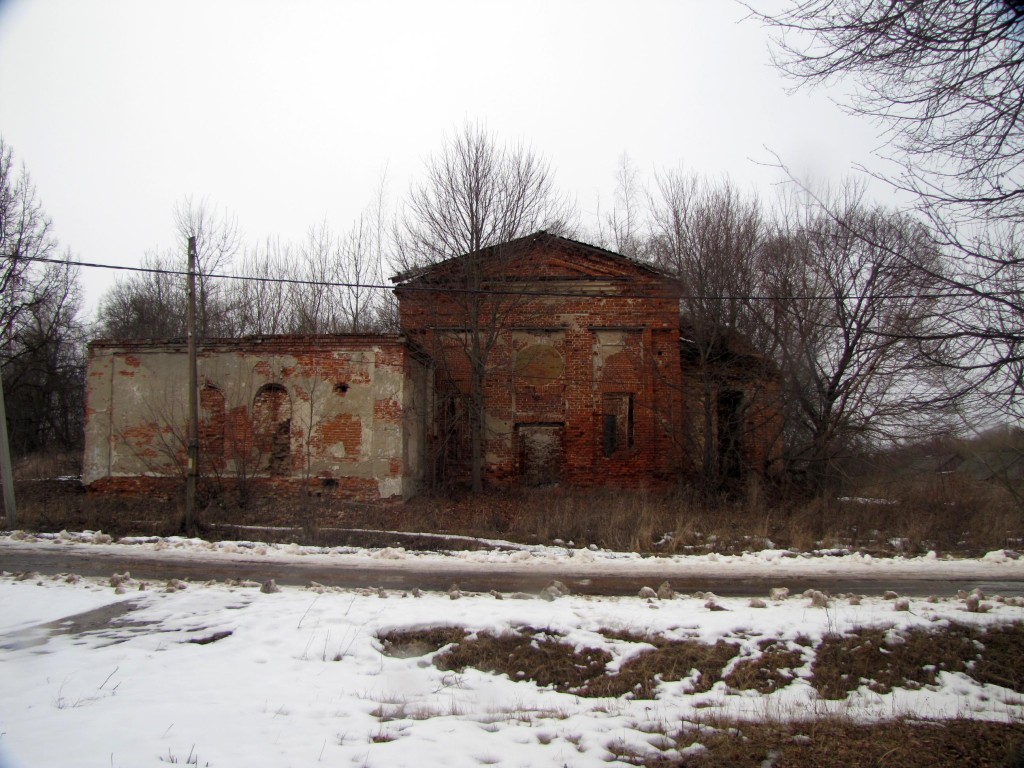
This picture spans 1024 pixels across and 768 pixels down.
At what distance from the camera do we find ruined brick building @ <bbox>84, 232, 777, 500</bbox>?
57.6ft

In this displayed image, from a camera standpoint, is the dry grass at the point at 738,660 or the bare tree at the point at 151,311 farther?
the bare tree at the point at 151,311

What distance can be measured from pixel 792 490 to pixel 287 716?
16.4m

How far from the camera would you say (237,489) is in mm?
17312

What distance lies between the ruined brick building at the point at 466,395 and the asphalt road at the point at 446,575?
21.3 feet

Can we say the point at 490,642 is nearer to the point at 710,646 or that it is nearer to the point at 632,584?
the point at 710,646

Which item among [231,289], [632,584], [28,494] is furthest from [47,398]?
[632,584]

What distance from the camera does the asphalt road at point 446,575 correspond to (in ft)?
29.8

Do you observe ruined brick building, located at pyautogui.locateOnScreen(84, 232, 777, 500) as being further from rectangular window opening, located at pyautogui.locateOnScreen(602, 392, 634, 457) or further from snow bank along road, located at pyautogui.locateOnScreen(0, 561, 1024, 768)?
snow bank along road, located at pyautogui.locateOnScreen(0, 561, 1024, 768)

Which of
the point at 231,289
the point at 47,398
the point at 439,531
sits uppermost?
the point at 231,289

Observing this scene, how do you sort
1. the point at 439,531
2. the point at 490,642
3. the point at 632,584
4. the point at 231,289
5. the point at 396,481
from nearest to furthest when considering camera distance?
the point at 490,642
the point at 632,584
the point at 439,531
the point at 396,481
the point at 231,289

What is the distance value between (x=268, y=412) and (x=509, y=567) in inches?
388

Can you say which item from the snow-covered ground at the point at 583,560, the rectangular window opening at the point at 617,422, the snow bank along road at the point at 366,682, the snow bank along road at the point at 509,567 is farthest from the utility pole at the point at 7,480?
the rectangular window opening at the point at 617,422

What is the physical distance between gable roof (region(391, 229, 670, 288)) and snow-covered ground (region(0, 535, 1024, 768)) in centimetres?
1247

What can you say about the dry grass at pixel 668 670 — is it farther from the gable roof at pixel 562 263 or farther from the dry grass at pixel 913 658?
the gable roof at pixel 562 263
